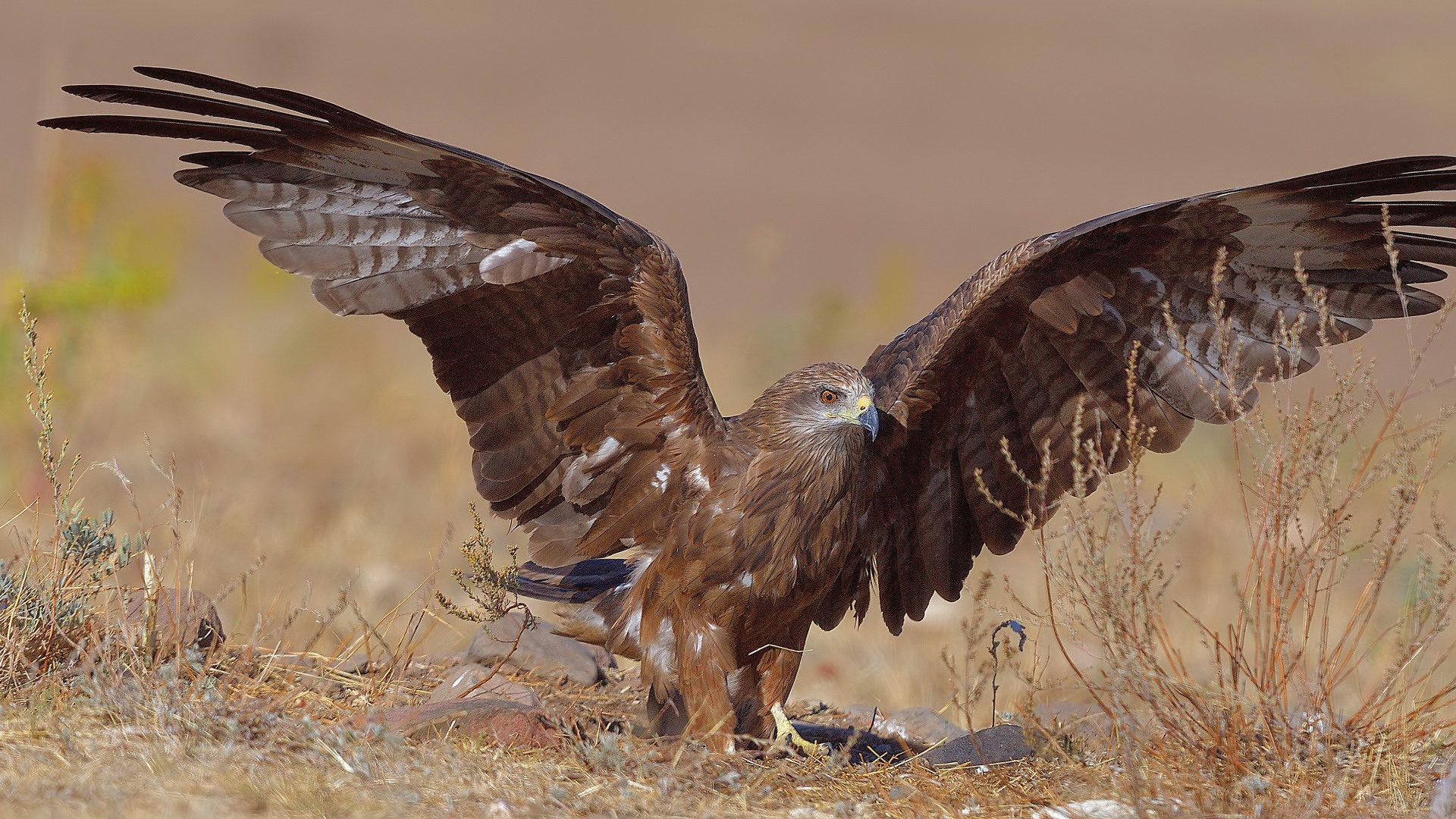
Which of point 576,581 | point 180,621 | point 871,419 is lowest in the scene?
point 180,621

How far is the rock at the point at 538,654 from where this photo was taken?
17.6ft

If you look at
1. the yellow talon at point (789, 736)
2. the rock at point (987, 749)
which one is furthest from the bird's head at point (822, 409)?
the rock at point (987, 749)

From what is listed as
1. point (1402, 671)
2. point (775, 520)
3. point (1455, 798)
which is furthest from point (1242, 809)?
point (775, 520)

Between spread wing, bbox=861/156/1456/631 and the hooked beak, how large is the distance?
397 millimetres

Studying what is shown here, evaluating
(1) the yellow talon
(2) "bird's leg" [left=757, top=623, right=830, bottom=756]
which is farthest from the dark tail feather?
(1) the yellow talon

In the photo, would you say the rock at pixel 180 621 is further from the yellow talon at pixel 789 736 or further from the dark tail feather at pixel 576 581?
the yellow talon at pixel 789 736

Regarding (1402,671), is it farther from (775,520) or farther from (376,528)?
(376,528)

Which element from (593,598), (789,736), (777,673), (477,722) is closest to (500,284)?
(593,598)

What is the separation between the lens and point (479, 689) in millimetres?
4895

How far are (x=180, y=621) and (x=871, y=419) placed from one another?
2.35 meters

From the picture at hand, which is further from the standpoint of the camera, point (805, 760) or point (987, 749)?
point (987, 749)

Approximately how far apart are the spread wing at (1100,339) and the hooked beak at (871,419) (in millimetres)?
397

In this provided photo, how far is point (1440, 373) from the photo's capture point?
14.4 meters

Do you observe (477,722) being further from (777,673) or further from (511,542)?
(511,542)
